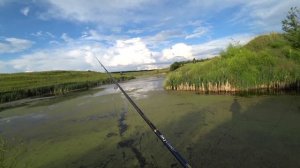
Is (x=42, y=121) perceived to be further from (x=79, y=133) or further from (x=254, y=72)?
(x=254, y=72)

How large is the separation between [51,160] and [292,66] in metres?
16.6

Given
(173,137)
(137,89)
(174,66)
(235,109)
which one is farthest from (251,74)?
(174,66)

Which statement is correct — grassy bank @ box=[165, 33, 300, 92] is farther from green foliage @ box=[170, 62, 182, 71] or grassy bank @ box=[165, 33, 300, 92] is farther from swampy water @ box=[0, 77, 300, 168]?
green foliage @ box=[170, 62, 182, 71]

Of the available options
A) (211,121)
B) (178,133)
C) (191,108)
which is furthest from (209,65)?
(178,133)

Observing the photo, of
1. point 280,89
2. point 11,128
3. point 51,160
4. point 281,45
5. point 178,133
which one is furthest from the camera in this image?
point 281,45

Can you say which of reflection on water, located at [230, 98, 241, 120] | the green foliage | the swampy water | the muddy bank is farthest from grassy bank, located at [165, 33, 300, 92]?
the green foliage

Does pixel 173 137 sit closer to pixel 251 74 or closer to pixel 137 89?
pixel 251 74

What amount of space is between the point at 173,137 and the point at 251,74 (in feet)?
36.7

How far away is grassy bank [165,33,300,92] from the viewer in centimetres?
1631

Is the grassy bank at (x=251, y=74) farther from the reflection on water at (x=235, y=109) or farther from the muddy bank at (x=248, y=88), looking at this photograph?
the reflection on water at (x=235, y=109)

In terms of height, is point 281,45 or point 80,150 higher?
point 281,45

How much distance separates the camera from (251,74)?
17.2 m

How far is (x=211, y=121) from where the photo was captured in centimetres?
1011

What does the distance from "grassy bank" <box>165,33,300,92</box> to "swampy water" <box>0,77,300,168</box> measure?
105 inches
